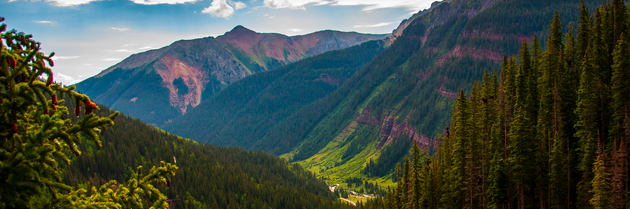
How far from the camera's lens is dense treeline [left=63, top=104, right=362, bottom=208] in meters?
129

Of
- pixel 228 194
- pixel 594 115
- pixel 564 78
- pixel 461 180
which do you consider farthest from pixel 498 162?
pixel 228 194

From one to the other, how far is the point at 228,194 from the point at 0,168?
5200 inches

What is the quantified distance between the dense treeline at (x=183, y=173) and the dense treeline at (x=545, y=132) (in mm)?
79519

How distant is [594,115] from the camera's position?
61062mm

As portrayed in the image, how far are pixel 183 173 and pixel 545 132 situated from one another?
398 feet

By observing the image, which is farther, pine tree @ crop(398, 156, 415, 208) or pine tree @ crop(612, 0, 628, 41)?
pine tree @ crop(398, 156, 415, 208)

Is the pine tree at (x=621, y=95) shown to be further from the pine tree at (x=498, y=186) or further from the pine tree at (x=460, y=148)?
the pine tree at (x=460, y=148)

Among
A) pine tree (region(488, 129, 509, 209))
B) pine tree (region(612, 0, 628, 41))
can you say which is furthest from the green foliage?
pine tree (region(612, 0, 628, 41))

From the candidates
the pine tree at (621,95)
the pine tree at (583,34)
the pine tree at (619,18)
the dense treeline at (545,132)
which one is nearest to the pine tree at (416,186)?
the dense treeline at (545,132)

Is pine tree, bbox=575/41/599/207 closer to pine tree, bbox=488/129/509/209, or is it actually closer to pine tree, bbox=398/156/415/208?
pine tree, bbox=488/129/509/209

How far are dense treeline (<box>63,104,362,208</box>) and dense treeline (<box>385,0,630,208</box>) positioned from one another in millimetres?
79519

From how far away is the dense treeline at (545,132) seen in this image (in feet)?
193

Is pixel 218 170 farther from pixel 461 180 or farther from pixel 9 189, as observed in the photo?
pixel 9 189

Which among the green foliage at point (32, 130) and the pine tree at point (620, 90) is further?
the pine tree at point (620, 90)
